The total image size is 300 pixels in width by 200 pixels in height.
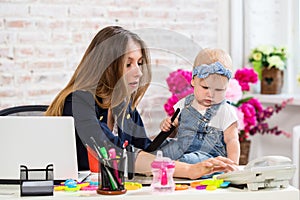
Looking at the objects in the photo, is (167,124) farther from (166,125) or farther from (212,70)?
(212,70)

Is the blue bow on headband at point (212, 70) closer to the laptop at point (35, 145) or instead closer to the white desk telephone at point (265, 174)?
the white desk telephone at point (265, 174)

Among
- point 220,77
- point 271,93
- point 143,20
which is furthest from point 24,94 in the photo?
point 220,77

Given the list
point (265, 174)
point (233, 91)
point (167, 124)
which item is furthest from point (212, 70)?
A: point (233, 91)

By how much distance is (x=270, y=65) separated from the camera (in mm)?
3656

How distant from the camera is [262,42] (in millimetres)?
3855

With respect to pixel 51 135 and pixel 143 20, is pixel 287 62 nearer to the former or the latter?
pixel 143 20

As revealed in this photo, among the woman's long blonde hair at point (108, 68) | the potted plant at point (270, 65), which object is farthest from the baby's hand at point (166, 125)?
the potted plant at point (270, 65)

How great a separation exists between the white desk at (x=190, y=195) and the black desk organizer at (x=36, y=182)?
2 centimetres

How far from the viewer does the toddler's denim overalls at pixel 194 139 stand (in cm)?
177

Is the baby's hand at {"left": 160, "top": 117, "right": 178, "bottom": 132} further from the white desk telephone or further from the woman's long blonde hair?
the white desk telephone

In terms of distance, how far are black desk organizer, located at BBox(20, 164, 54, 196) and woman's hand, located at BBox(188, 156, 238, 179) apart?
15.2 inches

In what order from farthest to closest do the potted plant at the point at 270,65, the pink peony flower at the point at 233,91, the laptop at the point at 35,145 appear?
the potted plant at the point at 270,65 < the pink peony flower at the point at 233,91 < the laptop at the point at 35,145

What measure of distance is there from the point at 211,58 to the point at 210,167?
1.00 ft

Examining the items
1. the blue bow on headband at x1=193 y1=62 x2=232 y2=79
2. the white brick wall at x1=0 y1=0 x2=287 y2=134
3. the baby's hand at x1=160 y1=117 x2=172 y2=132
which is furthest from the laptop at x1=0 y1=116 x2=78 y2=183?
the white brick wall at x1=0 y1=0 x2=287 y2=134
